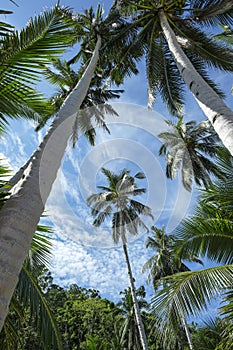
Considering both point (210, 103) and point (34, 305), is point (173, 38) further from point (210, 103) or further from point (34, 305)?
point (34, 305)

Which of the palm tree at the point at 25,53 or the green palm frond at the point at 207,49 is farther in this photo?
the green palm frond at the point at 207,49

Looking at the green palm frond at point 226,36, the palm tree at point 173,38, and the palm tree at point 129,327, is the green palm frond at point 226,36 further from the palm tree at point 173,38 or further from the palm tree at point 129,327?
the palm tree at point 129,327

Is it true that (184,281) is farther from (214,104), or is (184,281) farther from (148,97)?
(148,97)

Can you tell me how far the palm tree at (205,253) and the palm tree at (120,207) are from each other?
1328cm

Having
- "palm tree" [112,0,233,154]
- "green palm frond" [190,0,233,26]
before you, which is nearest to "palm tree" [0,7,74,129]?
"palm tree" [112,0,233,154]

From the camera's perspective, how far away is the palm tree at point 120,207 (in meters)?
19.8

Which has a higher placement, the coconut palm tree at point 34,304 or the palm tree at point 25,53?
the palm tree at point 25,53

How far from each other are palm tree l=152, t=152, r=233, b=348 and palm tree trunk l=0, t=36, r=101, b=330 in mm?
3116

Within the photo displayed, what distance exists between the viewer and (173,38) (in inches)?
266

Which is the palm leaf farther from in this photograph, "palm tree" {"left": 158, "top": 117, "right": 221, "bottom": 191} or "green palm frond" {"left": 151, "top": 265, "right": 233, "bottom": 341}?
"palm tree" {"left": 158, "top": 117, "right": 221, "bottom": 191}

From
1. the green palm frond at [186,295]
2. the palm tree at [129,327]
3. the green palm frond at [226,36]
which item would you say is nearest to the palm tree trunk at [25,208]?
the green palm frond at [186,295]

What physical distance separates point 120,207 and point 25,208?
19033 mm

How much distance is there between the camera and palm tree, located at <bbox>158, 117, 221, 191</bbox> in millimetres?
20009

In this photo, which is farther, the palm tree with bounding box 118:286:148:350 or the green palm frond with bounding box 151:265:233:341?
the palm tree with bounding box 118:286:148:350
